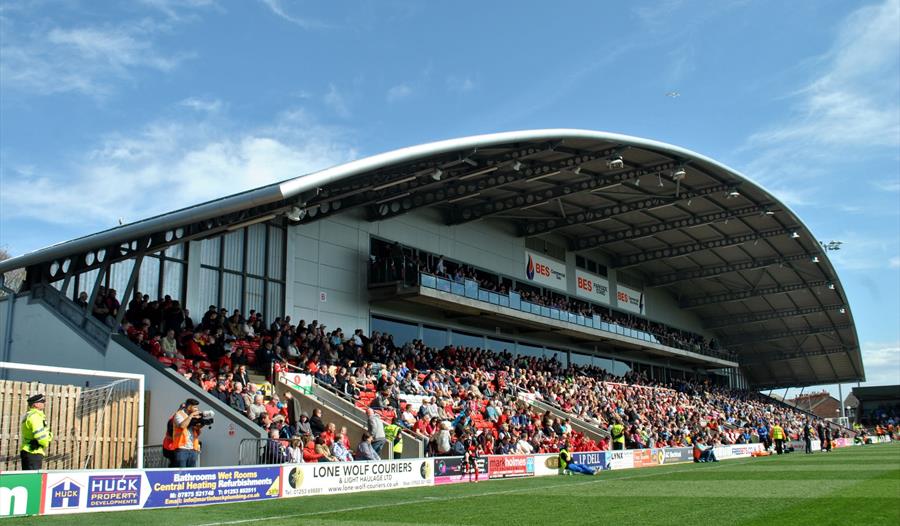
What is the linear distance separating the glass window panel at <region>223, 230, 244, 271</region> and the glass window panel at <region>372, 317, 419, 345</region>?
692cm

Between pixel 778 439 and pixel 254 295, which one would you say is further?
pixel 778 439

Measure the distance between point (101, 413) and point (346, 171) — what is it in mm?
9299

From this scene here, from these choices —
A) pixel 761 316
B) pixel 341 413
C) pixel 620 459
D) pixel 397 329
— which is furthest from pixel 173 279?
pixel 761 316

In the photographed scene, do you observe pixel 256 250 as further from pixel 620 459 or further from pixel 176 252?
pixel 620 459

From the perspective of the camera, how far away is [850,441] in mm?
51344

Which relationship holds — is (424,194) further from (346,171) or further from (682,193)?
(682,193)

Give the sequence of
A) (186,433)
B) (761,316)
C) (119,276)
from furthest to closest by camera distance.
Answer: (761,316) < (119,276) < (186,433)

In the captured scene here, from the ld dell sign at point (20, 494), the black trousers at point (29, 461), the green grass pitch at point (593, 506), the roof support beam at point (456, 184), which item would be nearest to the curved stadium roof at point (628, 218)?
the roof support beam at point (456, 184)

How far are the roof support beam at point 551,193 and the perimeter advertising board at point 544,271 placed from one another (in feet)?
20.9

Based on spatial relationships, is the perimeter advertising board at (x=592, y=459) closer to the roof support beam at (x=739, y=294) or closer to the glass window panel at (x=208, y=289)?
the glass window panel at (x=208, y=289)

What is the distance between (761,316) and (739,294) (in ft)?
15.0

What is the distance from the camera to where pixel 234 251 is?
26.6 meters

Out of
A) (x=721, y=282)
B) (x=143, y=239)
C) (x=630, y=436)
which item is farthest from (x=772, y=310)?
(x=143, y=239)

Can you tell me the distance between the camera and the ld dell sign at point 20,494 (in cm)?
1055
